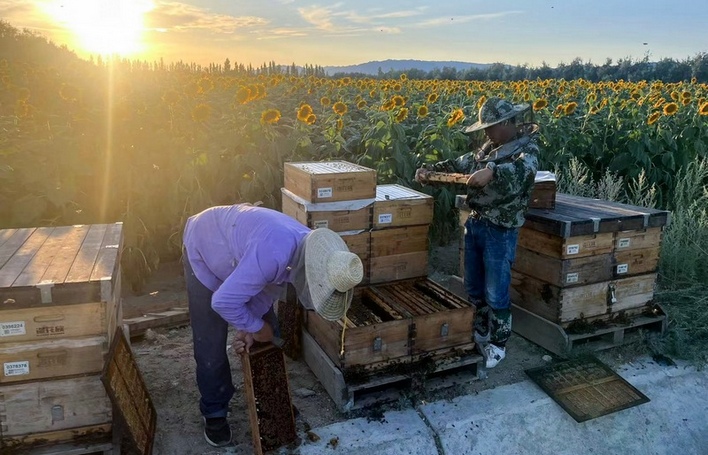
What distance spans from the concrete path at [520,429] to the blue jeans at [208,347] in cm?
65

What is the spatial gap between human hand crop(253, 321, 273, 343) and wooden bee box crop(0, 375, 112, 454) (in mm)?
918

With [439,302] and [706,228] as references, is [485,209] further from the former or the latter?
[706,228]

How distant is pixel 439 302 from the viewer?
5035 millimetres

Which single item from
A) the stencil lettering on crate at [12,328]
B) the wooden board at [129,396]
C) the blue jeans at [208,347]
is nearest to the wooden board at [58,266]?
the stencil lettering on crate at [12,328]

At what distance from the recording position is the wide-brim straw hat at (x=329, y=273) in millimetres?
2799

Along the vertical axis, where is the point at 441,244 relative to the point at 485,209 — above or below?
below

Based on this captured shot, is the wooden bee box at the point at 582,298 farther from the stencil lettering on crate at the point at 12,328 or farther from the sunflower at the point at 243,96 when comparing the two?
the stencil lettering on crate at the point at 12,328

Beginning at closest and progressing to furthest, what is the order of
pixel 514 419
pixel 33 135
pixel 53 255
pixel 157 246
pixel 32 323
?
pixel 32 323
pixel 53 255
pixel 514 419
pixel 33 135
pixel 157 246

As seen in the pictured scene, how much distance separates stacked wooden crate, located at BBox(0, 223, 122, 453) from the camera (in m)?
3.10

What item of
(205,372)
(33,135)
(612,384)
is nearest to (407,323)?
(205,372)

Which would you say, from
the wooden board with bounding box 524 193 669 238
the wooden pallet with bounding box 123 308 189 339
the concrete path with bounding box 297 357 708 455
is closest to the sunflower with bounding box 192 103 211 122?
the wooden pallet with bounding box 123 308 189 339

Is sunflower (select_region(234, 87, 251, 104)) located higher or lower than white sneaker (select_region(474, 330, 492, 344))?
higher

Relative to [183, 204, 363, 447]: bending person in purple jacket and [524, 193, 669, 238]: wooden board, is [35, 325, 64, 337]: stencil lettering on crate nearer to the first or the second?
[183, 204, 363, 447]: bending person in purple jacket

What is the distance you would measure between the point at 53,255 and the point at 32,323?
65 cm
